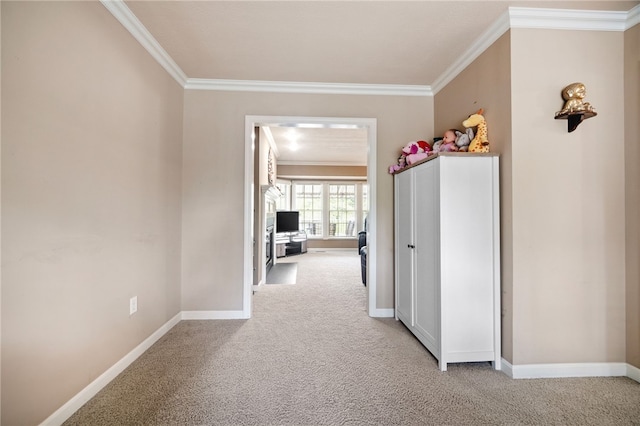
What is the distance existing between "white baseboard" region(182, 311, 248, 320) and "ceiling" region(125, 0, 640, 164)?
2198 mm

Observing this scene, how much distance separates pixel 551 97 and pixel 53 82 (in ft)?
9.73

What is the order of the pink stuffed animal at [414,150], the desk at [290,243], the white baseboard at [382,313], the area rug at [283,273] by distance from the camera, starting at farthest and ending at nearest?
the desk at [290,243], the area rug at [283,273], the white baseboard at [382,313], the pink stuffed animal at [414,150]

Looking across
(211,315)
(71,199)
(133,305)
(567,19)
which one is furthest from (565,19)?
(211,315)

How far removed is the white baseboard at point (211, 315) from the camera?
283 cm

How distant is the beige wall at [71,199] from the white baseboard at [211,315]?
1.94 ft

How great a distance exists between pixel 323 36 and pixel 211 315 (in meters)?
2.76

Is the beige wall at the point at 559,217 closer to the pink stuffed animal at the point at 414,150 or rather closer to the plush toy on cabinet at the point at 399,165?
the pink stuffed animal at the point at 414,150

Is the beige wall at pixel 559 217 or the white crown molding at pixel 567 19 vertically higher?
the white crown molding at pixel 567 19

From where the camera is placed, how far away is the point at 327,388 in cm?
174

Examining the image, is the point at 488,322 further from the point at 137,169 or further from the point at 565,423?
the point at 137,169

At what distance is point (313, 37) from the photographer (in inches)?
83.1

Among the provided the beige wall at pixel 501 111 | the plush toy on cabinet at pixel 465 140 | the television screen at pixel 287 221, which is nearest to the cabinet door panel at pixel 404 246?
the plush toy on cabinet at pixel 465 140

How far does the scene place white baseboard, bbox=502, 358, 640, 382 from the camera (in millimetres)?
1854

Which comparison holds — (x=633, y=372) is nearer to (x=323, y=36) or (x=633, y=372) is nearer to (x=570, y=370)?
(x=570, y=370)
